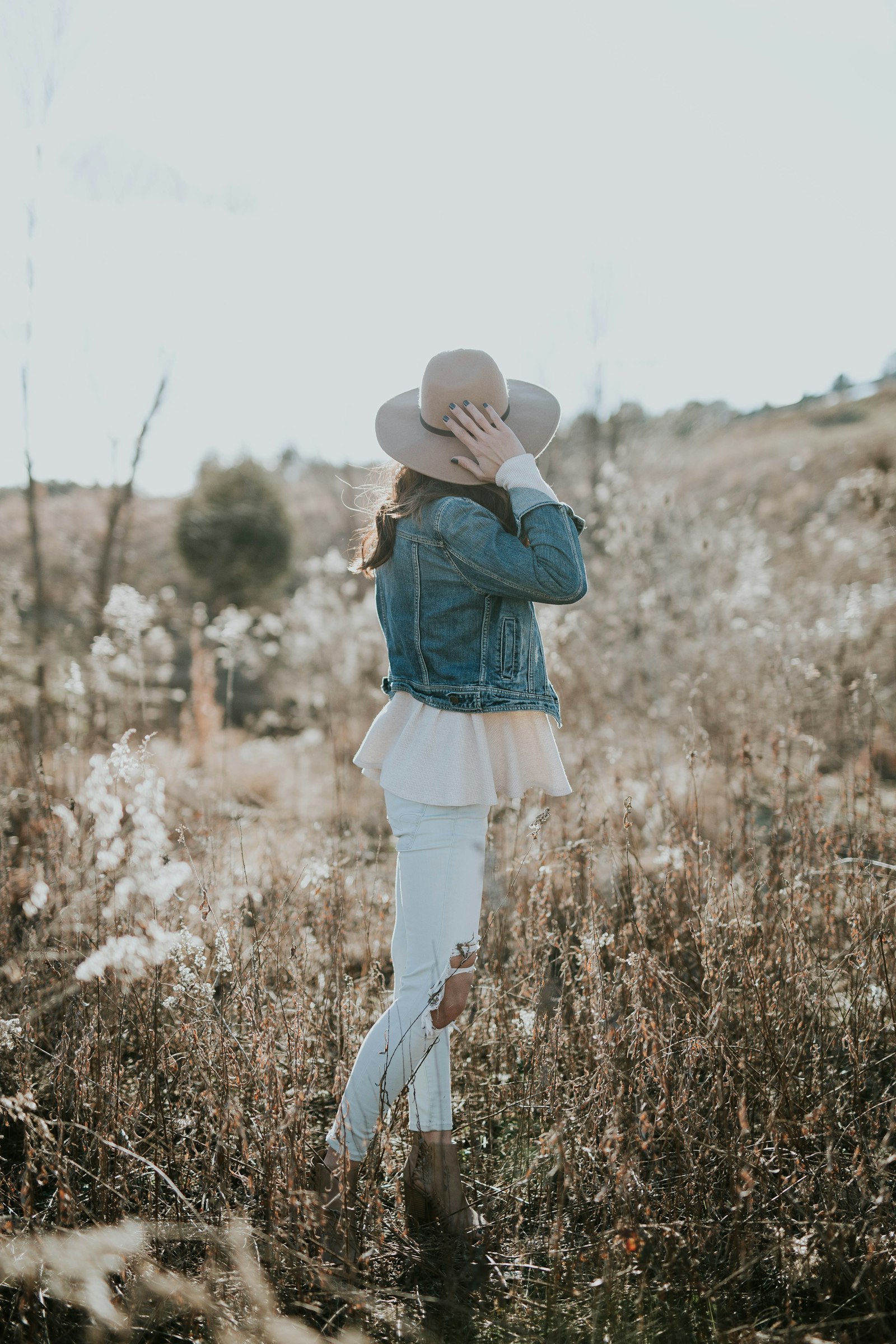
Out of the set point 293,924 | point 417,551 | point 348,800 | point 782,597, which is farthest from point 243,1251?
point 782,597

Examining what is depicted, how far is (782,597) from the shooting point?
6.89m

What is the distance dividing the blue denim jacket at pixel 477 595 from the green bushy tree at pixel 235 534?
497 inches

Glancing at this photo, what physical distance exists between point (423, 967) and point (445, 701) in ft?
1.74

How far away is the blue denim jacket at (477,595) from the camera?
1.74 meters

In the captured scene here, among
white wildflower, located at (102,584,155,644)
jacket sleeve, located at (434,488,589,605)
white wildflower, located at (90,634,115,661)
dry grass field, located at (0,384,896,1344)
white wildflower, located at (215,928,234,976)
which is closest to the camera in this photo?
dry grass field, located at (0,384,896,1344)

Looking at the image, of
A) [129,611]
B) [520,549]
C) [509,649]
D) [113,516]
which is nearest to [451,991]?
[509,649]

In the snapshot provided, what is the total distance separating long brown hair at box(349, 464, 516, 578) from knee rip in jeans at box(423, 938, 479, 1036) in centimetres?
81

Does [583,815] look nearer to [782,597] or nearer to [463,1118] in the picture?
[463,1118]

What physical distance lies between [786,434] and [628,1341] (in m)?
32.5

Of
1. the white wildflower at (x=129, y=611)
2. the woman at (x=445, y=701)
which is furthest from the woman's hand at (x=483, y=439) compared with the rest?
the white wildflower at (x=129, y=611)

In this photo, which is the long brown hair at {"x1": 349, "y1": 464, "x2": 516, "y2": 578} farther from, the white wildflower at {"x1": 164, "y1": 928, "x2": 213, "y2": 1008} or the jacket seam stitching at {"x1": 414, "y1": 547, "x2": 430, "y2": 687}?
the white wildflower at {"x1": 164, "y1": 928, "x2": 213, "y2": 1008}

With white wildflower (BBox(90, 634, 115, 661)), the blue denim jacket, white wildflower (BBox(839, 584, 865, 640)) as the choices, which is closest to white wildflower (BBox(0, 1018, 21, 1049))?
the blue denim jacket

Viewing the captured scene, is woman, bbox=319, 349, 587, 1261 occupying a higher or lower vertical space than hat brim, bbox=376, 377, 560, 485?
lower

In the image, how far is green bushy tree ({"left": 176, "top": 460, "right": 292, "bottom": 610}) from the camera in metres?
14.1
